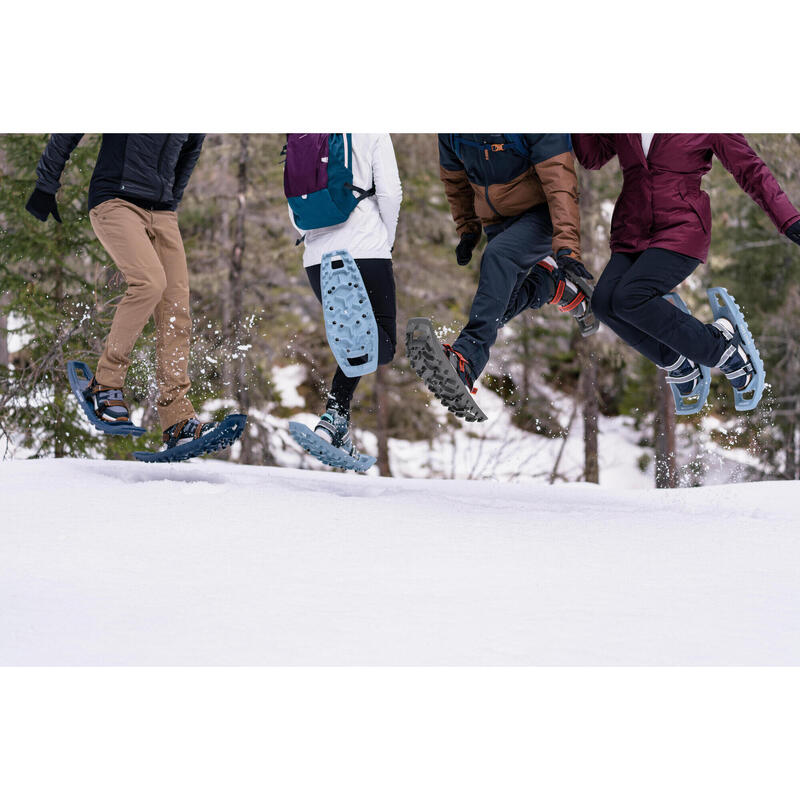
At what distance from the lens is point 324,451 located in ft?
15.1

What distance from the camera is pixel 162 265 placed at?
15.8 feet

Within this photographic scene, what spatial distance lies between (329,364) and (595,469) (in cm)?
334

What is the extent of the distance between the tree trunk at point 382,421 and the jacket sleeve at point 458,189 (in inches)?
199

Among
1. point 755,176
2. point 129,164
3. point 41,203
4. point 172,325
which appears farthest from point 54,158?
point 755,176

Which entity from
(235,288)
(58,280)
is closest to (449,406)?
(58,280)

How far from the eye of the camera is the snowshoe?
4.52 meters

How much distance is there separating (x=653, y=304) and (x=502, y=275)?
0.77m

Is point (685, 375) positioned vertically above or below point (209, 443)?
above

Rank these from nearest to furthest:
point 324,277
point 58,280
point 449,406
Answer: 1. point 449,406
2. point 324,277
3. point 58,280

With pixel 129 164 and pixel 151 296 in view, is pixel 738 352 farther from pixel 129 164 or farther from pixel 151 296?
pixel 129 164

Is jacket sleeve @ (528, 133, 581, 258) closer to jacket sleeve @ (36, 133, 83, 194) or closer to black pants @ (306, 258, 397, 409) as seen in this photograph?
black pants @ (306, 258, 397, 409)

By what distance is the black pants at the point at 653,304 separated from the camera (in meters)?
4.35

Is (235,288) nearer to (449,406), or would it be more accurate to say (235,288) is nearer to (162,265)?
(162,265)

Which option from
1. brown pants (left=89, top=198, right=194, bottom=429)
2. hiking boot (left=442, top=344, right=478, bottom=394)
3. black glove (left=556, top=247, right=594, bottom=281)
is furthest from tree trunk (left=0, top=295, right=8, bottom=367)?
black glove (left=556, top=247, right=594, bottom=281)
